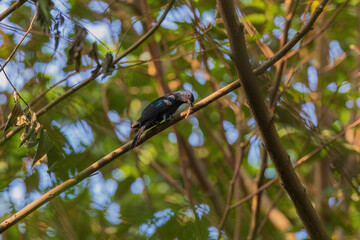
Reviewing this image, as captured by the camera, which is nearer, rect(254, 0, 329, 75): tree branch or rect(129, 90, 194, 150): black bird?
rect(254, 0, 329, 75): tree branch

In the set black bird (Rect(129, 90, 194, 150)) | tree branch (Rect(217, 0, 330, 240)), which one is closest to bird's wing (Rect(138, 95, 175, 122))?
black bird (Rect(129, 90, 194, 150))

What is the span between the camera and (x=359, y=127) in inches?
203

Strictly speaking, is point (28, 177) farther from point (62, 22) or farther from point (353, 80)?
point (353, 80)

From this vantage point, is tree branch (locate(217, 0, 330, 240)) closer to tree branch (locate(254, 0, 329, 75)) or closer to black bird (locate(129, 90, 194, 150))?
tree branch (locate(254, 0, 329, 75))

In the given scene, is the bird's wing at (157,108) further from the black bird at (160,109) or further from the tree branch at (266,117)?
the tree branch at (266,117)

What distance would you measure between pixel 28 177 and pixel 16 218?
133cm

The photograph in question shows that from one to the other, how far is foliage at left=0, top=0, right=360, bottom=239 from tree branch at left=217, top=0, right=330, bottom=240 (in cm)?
89

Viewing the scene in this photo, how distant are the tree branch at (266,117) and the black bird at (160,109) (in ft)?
4.79

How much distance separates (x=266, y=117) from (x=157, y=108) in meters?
1.77

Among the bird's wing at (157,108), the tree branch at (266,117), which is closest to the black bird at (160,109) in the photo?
the bird's wing at (157,108)

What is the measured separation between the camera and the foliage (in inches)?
159

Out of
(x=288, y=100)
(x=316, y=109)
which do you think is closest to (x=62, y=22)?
(x=288, y=100)

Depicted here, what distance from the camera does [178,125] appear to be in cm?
563

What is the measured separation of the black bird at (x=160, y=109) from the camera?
4.11 meters
